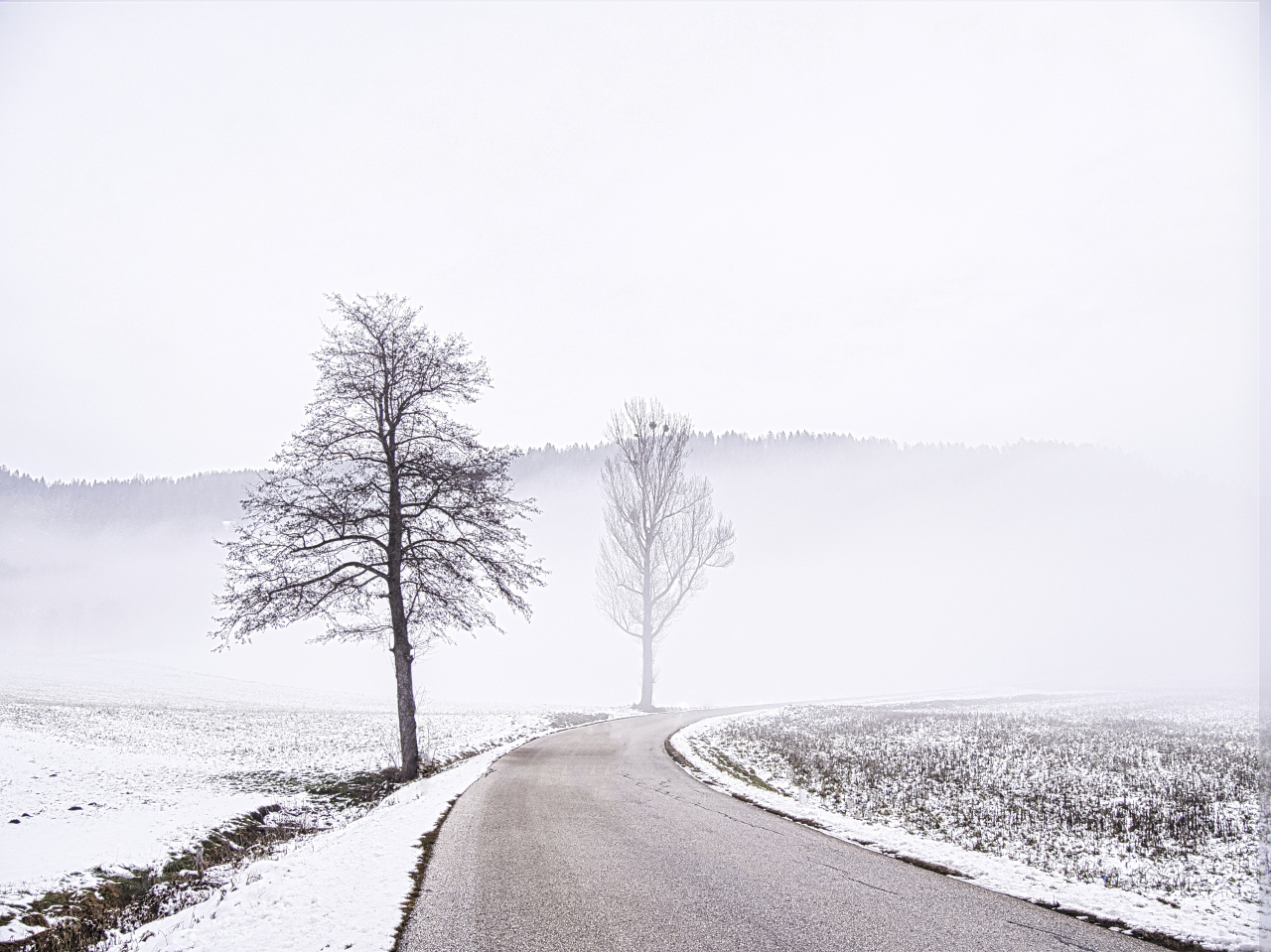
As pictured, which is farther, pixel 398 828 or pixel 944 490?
pixel 944 490

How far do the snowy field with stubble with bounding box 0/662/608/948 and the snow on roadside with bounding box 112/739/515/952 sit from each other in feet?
0.12

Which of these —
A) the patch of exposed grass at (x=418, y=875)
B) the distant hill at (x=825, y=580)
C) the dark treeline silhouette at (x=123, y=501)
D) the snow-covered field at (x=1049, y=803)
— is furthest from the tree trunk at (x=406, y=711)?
the dark treeline silhouette at (x=123, y=501)

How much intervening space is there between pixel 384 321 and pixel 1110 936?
17.2 metres

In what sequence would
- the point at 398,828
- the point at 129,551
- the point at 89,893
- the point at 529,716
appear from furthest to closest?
1. the point at 129,551
2. the point at 529,716
3. the point at 398,828
4. the point at 89,893

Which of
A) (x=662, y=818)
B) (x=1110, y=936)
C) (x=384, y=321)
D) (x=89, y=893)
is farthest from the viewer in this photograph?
(x=384, y=321)

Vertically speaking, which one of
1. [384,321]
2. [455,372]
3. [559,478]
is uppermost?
[559,478]

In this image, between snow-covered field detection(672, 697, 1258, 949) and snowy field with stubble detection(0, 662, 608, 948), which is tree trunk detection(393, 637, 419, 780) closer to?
snowy field with stubble detection(0, 662, 608, 948)

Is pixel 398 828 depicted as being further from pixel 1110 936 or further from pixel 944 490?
pixel 944 490

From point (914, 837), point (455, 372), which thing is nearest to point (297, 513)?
point (455, 372)

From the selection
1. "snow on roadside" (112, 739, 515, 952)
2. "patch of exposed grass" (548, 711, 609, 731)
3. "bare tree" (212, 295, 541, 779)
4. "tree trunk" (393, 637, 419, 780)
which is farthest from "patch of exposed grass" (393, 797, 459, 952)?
"patch of exposed grass" (548, 711, 609, 731)

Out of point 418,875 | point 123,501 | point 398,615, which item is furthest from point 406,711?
point 123,501

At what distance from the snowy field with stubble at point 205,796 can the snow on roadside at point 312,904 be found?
4 centimetres

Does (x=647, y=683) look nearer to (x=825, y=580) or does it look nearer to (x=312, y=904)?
(x=312, y=904)

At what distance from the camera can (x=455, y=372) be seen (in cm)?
1677
